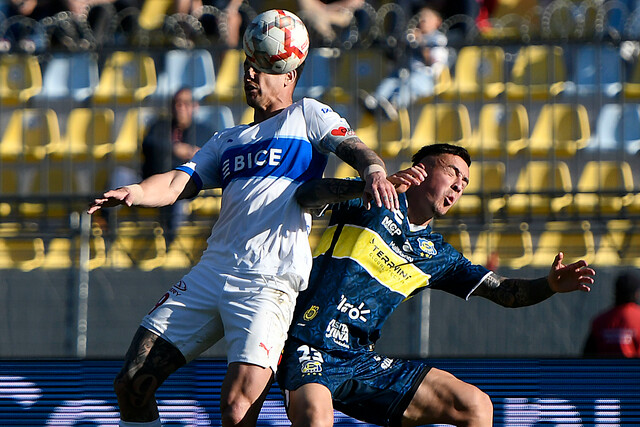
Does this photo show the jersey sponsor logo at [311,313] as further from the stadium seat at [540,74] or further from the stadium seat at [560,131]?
the stadium seat at [540,74]

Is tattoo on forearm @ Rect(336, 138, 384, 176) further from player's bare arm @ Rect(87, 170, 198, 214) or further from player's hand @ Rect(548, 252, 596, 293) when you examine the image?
player's hand @ Rect(548, 252, 596, 293)

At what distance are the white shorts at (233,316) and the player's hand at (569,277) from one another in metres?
1.24

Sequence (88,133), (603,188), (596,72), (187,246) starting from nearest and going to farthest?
(187,246)
(603,188)
(596,72)
(88,133)

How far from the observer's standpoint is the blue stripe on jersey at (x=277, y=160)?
4.42 meters

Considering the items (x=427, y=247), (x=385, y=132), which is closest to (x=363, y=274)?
(x=427, y=247)

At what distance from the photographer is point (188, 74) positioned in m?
9.40

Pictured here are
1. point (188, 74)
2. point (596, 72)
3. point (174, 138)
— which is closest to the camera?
point (174, 138)

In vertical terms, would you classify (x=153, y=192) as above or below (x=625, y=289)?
above

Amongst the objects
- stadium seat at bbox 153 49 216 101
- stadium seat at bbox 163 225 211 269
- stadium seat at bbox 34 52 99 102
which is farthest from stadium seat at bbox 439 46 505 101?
stadium seat at bbox 34 52 99 102

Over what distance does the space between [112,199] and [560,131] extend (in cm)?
A: 585

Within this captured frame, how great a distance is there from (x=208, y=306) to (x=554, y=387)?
1.85 metres

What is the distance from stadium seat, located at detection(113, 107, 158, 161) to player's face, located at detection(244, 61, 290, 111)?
469cm

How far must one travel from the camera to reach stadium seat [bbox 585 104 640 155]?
9.02 meters

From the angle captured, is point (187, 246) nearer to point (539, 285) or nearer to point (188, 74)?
point (188, 74)
